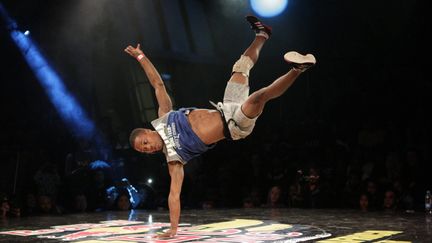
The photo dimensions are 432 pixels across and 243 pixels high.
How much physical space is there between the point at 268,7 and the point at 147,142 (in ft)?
19.9

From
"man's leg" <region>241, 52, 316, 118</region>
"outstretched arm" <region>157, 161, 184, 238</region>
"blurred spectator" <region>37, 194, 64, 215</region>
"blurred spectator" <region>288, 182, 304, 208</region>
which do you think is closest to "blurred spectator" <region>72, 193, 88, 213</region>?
"blurred spectator" <region>37, 194, 64, 215</region>

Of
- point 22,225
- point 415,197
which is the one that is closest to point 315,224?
point 415,197

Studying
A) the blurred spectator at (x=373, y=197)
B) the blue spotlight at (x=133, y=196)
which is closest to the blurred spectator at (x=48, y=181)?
the blue spotlight at (x=133, y=196)

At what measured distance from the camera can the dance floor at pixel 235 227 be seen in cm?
423

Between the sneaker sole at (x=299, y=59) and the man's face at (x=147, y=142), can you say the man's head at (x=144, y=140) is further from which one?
the sneaker sole at (x=299, y=59)

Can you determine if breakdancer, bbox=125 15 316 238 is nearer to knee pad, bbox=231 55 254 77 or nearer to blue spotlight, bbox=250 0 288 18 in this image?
knee pad, bbox=231 55 254 77

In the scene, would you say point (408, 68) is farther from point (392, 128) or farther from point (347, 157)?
point (347, 157)

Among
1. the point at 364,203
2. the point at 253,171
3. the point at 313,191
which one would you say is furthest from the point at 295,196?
the point at 253,171

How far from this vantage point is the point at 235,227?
16.4 ft

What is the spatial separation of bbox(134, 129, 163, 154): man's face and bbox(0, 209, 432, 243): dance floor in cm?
69

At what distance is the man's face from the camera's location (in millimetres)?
3801

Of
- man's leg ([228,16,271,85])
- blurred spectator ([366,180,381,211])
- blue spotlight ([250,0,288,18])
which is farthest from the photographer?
blue spotlight ([250,0,288,18])

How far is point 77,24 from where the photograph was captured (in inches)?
382

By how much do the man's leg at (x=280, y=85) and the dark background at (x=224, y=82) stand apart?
3.75 m
